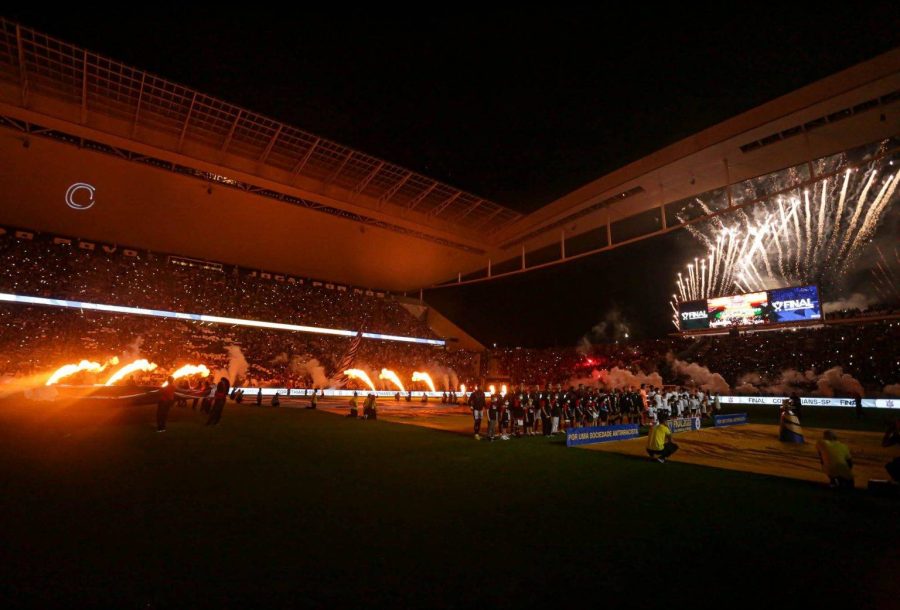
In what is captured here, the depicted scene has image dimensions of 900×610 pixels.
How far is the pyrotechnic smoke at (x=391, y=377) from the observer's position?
34.4 meters

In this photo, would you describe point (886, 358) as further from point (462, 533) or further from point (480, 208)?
point (462, 533)

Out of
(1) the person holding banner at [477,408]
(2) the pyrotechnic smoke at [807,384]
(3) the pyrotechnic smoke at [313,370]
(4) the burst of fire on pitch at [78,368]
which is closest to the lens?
(1) the person holding banner at [477,408]

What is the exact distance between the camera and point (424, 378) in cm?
3725

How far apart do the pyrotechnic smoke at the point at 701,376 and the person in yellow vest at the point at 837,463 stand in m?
25.4

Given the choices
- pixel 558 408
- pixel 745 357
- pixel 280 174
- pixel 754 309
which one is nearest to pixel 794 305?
pixel 754 309

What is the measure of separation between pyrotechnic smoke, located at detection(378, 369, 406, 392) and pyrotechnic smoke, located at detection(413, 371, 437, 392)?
1.75m

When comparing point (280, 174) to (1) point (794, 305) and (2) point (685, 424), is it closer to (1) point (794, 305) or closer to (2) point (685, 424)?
(2) point (685, 424)

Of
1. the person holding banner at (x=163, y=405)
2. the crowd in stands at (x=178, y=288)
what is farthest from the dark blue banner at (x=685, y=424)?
the crowd in stands at (x=178, y=288)

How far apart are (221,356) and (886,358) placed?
43.9 metres

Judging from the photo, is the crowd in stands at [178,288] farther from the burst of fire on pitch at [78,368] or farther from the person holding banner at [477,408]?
the person holding banner at [477,408]

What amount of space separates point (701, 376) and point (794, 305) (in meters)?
10.0

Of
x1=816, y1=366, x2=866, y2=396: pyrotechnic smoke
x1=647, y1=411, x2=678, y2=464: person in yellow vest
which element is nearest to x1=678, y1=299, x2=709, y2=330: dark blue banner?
x1=816, y1=366, x2=866, y2=396: pyrotechnic smoke

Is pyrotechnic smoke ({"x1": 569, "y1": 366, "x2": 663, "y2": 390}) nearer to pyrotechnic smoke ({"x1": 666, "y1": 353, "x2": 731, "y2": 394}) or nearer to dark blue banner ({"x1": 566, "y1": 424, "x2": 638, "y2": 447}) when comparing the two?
pyrotechnic smoke ({"x1": 666, "y1": 353, "x2": 731, "y2": 394})

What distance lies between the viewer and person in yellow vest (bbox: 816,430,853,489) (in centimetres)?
704
